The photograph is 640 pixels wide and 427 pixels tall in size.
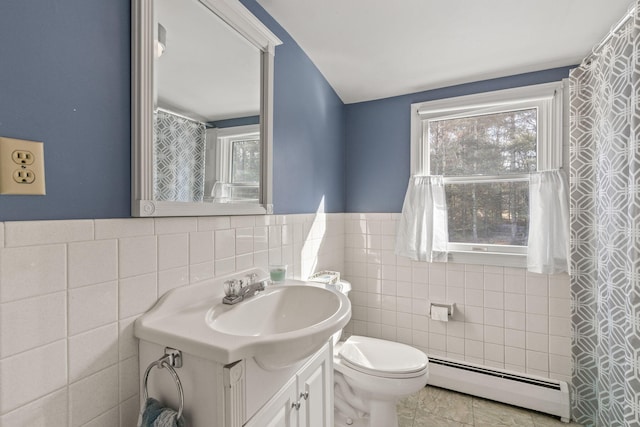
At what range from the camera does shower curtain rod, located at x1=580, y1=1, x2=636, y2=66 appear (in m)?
1.30

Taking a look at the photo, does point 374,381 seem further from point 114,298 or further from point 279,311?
point 114,298

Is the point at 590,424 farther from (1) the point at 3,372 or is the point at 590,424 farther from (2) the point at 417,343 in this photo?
(1) the point at 3,372

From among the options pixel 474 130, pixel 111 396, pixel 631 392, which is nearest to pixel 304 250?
pixel 111 396

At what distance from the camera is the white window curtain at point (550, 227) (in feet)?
5.96

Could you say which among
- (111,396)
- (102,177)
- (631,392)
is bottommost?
(631,392)

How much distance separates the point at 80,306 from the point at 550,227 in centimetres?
232

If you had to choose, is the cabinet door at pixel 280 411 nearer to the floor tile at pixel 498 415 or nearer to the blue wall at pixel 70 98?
the blue wall at pixel 70 98

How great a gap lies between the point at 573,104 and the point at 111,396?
2.61 meters

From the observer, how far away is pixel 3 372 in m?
0.64

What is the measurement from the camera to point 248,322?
113 centimetres

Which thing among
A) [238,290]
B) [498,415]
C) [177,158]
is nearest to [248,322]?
[238,290]

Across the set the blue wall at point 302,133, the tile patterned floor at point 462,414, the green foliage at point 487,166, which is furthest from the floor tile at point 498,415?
the blue wall at point 302,133

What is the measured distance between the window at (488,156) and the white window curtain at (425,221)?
0.09 metres

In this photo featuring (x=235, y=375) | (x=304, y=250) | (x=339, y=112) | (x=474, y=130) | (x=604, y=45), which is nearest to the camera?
(x=235, y=375)
